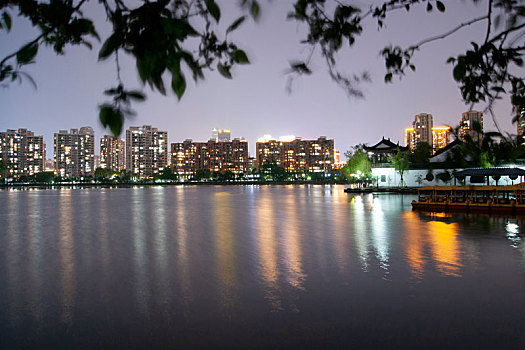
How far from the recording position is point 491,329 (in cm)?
529

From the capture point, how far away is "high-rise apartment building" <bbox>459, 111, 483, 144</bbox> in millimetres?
2350

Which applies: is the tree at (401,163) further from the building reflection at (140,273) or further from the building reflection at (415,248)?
the building reflection at (140,273)

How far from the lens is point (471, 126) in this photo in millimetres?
2354

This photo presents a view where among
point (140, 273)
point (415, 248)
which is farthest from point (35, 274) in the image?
point (415, 248)

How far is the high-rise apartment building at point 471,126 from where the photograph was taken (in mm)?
2350

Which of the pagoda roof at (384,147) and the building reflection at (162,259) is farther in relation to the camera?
the pagoda roof at (384,147)

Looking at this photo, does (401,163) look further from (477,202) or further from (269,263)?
(269,263)

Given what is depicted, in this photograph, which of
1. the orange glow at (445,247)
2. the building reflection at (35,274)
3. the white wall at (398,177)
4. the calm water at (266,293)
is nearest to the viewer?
the calm water at (266,293)

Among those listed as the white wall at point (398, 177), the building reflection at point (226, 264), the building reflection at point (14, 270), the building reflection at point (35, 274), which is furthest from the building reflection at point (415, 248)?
the white wall at point (398, 177)

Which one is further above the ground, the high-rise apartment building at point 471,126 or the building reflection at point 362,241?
the high-rise apartment building at point 471,126

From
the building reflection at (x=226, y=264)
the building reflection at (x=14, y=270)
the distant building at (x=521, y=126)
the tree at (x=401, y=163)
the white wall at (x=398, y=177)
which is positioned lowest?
the building reflection at (x=226, y=264)

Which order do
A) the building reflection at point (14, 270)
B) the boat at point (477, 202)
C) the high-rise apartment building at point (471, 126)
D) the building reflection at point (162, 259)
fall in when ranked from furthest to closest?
1. the boat at point (477, 202)
2. the building reflection at point (162, 259)
3. the building reflection at point (14, 270)
4. the high-rise apartment building at point (471, 126)

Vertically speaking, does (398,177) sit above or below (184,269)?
above

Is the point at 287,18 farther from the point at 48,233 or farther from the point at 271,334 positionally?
the point at 48,233
